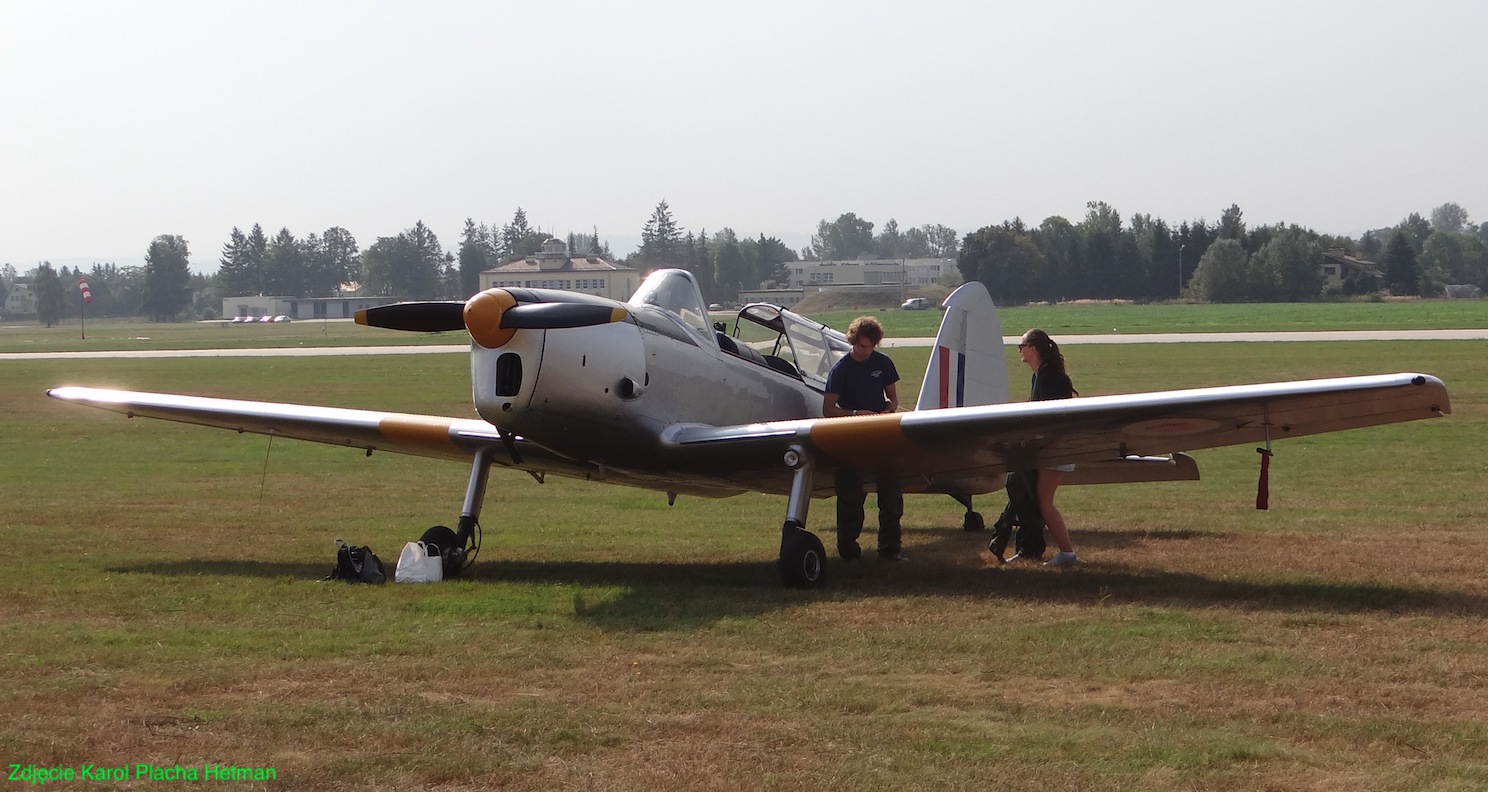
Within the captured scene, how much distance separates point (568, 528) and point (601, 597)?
400cm

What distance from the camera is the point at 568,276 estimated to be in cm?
2395

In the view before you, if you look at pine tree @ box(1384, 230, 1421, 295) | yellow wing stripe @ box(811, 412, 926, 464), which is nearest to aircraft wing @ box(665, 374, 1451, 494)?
yellow wing stripe @ box(811, 412, 926, 464)

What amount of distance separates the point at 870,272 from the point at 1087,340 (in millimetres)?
121089

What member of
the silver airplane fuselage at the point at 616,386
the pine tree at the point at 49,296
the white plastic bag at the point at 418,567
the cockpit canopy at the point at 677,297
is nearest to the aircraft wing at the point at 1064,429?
the silver airplane fuselage at the point at 616,386

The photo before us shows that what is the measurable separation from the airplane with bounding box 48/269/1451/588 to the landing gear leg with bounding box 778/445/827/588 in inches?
0.5

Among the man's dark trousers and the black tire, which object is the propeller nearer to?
the black tire

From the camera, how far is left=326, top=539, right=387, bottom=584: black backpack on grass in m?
9.11

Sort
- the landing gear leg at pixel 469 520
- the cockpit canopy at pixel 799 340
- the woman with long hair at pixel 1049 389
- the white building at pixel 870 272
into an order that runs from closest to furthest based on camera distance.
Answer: the landing gear leg at pixel 469 520, the woman with long hair at pixel 1049 389, the cockpit canopy at pixel 799 340, the white building at pixel 870 272

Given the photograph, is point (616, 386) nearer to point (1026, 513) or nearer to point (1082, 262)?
point (1026, 513)

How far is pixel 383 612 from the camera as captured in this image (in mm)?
7980

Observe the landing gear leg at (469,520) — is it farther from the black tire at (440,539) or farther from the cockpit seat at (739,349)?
the cockpit seat at (739,349)

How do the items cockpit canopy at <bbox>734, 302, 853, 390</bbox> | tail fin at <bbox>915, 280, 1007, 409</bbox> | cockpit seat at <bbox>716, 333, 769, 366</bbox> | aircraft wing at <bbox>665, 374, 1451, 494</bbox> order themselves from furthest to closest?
tail fin at <bbox>915, 280, 1007, 409</bbox>, cockpit canopy at <bbox>734, 302, 853, 390</bbox>, cockpit seat at <bbox>716, 333, 769, 366</bbox>, aircraft wing at <bbox>665, 374, 1451, 494</bbox>

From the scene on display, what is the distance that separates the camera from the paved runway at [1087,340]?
156 ft

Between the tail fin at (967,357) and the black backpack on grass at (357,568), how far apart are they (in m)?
4.56
